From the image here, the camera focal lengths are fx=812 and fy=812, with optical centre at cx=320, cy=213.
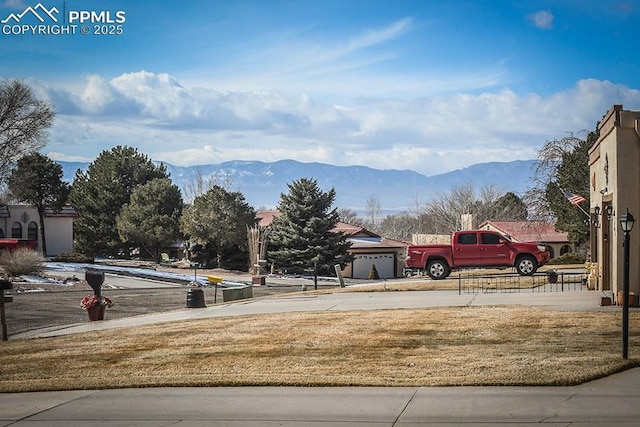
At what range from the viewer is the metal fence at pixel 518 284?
26953 millimetres

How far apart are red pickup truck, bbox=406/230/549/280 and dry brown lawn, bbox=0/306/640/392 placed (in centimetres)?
1180

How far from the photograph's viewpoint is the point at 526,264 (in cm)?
3183

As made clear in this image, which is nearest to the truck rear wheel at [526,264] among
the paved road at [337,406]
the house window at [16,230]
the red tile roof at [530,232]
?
the paved road at [337,406]

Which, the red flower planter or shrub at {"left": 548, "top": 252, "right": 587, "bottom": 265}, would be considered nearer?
the red flower planter

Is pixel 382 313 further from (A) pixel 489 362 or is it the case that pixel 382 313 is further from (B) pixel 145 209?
(B) pixel 145 209

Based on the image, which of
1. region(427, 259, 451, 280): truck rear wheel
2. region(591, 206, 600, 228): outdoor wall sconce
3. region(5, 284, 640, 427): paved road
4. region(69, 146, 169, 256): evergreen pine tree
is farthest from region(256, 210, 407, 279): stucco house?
region(5, 284, 640, 427): paved road

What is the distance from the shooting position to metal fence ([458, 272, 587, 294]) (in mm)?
26953

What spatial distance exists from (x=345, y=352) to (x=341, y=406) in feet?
13.8

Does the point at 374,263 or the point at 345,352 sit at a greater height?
the point at 345,352

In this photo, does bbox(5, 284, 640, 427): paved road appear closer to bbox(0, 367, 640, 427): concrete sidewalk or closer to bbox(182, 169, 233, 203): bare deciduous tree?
bbox(0, 367, 640, 427): concrete sidewalk

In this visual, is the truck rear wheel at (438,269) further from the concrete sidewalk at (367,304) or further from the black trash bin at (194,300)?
the black trash bin at (194,300)

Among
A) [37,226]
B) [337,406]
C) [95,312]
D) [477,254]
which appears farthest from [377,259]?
[337,406]

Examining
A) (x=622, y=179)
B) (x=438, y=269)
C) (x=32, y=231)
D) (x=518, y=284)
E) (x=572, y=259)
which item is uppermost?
(x=622, y=179)

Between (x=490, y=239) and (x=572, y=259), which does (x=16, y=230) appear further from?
(x=490, y=239)
